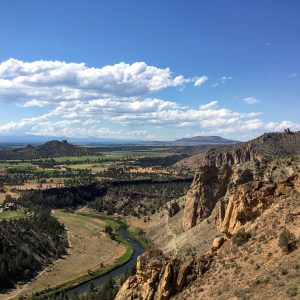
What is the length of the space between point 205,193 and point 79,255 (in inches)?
1266

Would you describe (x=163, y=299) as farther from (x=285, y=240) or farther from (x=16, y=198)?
(x=16, y=198)

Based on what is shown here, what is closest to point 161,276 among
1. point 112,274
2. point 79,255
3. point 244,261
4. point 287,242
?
point 244,261

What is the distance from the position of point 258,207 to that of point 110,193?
5325 inches

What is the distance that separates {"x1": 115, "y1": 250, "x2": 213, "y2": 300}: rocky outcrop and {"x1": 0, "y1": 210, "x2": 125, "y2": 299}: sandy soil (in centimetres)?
4105

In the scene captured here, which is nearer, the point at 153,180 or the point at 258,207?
the point at 258,207

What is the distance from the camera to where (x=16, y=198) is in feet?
527

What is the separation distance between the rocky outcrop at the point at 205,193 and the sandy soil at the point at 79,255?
18743 millimetres

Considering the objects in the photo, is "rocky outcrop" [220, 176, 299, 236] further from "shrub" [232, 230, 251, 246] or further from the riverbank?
the riverbank

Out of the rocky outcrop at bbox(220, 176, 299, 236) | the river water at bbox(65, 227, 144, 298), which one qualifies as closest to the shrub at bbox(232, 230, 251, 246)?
the rocky outcrop at bbox(220, 176, 299, 236)

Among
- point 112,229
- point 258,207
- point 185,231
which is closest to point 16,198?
point 112,229

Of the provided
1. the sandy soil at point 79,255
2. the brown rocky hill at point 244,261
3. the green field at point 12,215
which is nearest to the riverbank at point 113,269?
the sandy soil at point 79,255

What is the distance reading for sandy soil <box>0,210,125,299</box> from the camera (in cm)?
8181

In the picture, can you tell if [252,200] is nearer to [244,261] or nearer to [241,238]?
[241,238]

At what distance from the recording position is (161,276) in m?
40.1
